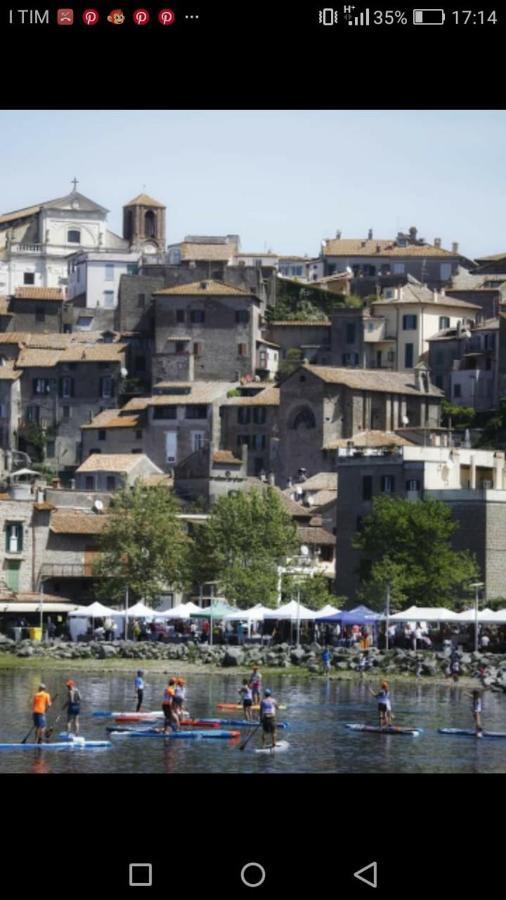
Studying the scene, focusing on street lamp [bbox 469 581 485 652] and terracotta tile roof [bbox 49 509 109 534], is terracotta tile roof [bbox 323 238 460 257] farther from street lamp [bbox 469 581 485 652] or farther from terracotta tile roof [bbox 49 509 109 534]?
street lamp [bbox 469 581 485 652]

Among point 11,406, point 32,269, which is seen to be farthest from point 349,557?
point 32,269

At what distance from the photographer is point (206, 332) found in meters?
122

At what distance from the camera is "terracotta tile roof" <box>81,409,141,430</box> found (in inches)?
4496

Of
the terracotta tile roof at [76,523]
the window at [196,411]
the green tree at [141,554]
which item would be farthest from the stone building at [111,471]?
the green tree at [141,554]

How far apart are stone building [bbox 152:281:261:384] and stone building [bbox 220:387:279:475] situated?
861 centimetres

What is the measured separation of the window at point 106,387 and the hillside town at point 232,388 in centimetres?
14

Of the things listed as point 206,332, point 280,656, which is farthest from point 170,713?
point 206,332
